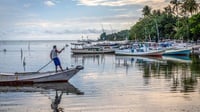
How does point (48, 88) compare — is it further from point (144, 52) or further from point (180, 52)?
point (144, 52)

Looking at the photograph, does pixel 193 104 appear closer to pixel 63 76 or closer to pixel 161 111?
pixel 161 111

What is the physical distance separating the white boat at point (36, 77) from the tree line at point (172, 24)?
75.2 m

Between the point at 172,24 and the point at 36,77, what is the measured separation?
109 m

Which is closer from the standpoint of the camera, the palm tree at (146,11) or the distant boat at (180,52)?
the distant boat at (180,52)

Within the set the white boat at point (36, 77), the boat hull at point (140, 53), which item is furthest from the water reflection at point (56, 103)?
the boat hull at point (140, 53)

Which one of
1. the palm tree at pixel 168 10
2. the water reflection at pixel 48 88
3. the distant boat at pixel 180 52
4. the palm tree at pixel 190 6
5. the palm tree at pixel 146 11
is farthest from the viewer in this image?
the palm tree at pixel 146 11

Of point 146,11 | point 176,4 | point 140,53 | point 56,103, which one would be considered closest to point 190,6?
point 176,4

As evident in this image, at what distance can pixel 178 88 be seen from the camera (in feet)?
85.8

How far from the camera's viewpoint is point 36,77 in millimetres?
30078

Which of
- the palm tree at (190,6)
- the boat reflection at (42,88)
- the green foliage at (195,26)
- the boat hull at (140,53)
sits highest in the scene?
the palm tree at (190,6)

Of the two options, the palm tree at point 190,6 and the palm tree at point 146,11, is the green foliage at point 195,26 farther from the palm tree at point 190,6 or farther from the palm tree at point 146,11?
the palm tree at point 146,11

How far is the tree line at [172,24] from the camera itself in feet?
355

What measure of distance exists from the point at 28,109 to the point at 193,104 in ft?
23.1

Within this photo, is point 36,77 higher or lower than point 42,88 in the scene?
higher
